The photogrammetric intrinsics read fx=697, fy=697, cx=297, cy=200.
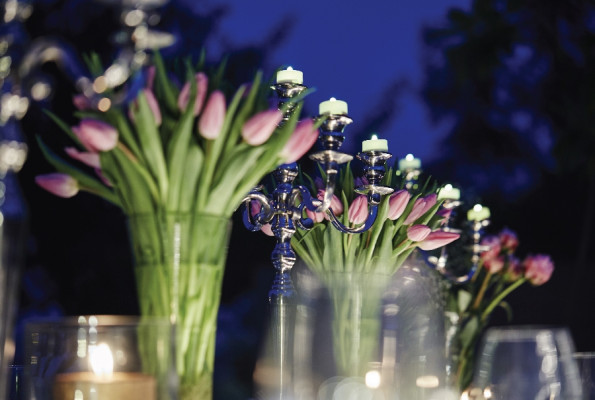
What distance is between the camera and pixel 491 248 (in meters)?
1.50

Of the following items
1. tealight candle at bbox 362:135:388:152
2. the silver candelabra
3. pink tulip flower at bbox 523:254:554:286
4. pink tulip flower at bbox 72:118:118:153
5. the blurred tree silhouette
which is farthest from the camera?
the blurred tree silhouette

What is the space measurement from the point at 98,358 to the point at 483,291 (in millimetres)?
1193

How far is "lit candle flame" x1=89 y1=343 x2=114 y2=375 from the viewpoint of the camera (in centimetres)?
39

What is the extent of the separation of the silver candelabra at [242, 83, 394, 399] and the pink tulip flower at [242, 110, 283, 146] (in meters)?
0.20

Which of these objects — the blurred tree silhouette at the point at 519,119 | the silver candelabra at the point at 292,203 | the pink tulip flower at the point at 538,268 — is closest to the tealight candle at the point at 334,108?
the silver candelabra at the point at 292,203

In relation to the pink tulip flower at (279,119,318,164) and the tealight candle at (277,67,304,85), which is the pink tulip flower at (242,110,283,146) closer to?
the pink tulip flower at (279,119,318,164)

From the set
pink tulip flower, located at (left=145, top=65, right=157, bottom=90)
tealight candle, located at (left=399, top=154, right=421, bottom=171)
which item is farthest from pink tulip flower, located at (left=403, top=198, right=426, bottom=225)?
tealight candle, located at (left=399, top=154, right=421, bottom=171)

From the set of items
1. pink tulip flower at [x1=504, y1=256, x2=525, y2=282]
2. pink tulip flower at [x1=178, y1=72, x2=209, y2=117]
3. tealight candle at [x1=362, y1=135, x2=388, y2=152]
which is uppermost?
tealight candle at [x1=362, y1=135, x2=388, y2=152]

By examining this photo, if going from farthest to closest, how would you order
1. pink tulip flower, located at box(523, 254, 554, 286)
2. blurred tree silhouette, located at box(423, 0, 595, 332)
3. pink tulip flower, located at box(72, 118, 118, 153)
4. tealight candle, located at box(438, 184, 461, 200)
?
blurred tree silhouette, located at box(423, 0, 595, 332), pink tulip flower, located at box(523, 254, 554, 286), tealight candle, located at box(438, 184, 461, 200), pink tulip flower, located at box(72, 118, 118, 153)

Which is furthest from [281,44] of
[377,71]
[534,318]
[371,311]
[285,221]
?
[377,71]

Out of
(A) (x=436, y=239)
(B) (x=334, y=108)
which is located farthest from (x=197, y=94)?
(A) (x=436, y=239)

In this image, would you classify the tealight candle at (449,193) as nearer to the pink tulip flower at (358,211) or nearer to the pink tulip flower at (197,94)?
the pink tulip flower at (358,211)

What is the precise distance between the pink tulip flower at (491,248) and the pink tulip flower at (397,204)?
27.0 inches

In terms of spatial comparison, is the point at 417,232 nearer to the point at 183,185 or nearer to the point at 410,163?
the point at 183,185
